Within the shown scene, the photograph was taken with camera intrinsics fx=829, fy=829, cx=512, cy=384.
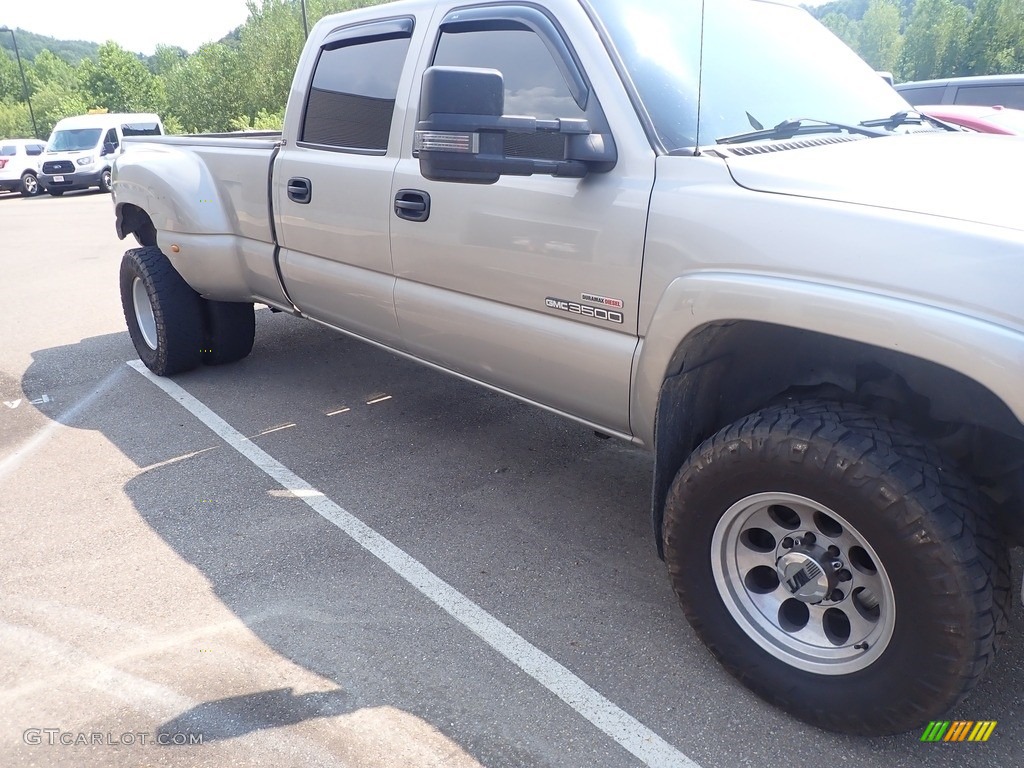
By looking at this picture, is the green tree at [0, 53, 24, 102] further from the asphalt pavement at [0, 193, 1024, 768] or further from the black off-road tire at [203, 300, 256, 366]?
the asphalt pavement at [0, 193, 1024, 768]

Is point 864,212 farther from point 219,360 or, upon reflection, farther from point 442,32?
point 219,360

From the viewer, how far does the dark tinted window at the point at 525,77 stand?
274 cm

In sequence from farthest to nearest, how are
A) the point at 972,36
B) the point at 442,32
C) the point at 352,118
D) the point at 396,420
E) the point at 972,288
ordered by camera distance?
the point at 972,36
the point at 396,420
the point at 352,118
the point at 442,32
the point at 972,288

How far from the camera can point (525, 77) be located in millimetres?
2953

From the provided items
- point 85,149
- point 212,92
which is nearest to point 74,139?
point 85,149

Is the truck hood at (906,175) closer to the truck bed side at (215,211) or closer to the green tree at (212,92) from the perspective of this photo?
the truck bed side at (215,211)

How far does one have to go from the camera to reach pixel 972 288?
1.81 m

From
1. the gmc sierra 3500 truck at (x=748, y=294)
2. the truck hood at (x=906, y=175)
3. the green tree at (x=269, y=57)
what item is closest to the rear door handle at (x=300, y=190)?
the gmc sierra 3500 truck at (x=748, y=294)

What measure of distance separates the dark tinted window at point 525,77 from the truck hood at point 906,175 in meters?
0.62

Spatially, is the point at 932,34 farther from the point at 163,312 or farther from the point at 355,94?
the point at 163,312

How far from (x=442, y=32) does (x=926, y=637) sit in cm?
275

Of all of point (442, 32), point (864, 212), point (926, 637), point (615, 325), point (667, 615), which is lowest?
point (667, 615)

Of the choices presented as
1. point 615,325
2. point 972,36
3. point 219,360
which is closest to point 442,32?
point 615,325

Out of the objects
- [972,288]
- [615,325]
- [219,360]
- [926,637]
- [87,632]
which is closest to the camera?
[972,288]
